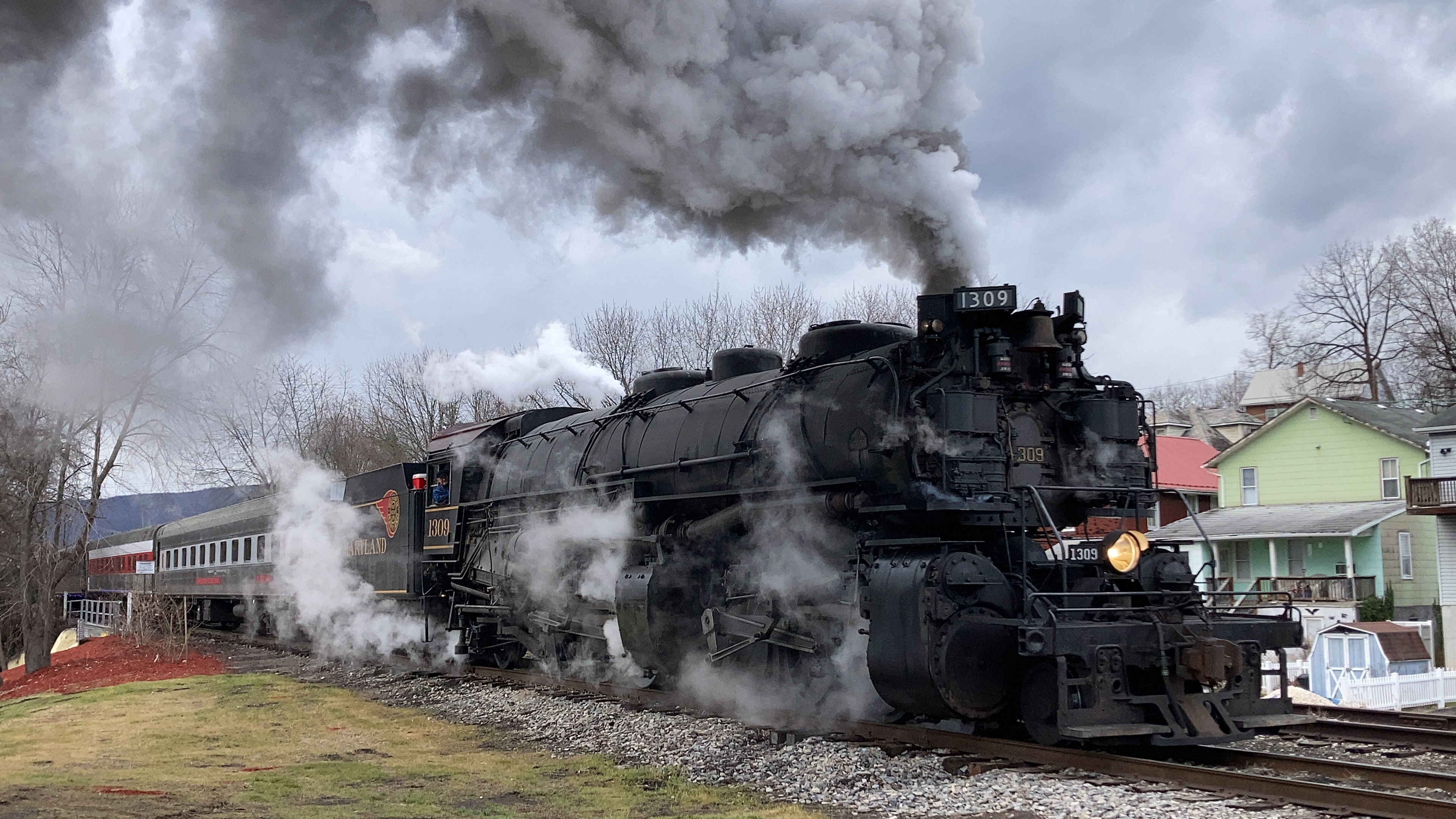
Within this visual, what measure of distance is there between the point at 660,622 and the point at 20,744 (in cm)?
693

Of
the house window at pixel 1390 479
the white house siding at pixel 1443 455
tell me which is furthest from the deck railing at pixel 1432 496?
the house window at pixel 1390 479

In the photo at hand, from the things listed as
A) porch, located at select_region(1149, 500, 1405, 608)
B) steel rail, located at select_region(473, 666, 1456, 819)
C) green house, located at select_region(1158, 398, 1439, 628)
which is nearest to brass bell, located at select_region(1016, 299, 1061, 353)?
steel rail, located at select_region(473, 666, 1456, 819)

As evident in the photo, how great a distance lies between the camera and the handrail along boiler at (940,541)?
7.98 m

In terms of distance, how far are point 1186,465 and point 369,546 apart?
32.9m

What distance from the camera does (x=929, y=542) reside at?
853cm

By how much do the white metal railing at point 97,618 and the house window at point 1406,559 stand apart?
35480 mm

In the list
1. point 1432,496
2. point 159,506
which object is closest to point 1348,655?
point 1432,496

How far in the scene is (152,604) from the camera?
26.0 m

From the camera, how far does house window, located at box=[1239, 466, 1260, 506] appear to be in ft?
116

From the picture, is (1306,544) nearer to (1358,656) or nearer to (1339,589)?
(1339,589)

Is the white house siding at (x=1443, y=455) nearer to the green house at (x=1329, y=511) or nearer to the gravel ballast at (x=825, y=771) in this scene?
the green house at (x=1329, y=511)

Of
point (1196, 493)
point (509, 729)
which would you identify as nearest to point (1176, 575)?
point (509, 729)

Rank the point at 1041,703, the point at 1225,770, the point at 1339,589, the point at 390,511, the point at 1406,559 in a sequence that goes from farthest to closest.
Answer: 1. the point at 1406,559
2. the point at 1339,589
3. the point at 390,511
4. the point at 1041,703
5. the point at 1225,770

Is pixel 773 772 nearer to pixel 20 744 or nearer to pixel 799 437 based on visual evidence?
pixel 799 437
